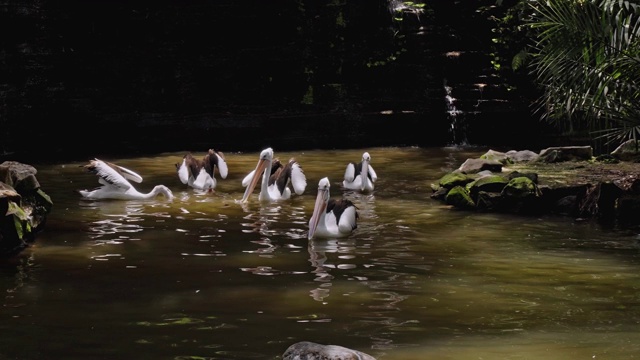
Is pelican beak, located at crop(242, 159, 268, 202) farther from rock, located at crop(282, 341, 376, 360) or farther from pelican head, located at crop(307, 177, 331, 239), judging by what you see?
rock, located at crop(282, 341, 376, 360)

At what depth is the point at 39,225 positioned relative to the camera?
12.2m

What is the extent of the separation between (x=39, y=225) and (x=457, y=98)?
15.4m

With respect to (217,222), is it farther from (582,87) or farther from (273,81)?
(273,81)

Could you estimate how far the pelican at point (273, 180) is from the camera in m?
15.3

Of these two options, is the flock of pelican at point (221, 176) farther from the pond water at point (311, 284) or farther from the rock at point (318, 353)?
the rock at point (318, 353)

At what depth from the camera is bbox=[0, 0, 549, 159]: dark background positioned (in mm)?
23797

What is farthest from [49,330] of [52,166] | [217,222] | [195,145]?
[195,145]

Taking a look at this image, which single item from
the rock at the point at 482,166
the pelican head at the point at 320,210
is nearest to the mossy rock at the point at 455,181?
the rock at the point at 482,166

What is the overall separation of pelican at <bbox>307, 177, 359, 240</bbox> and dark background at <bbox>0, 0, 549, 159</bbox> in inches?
456

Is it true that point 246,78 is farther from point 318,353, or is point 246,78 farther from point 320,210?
point 318,353

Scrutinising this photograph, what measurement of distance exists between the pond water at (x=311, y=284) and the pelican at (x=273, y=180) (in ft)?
0.81

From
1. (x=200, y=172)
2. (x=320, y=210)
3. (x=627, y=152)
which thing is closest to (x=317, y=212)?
(x=320, y=210)

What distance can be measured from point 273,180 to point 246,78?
1028 cm

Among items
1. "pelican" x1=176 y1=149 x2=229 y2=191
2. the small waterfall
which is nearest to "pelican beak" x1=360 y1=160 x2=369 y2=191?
"pelican" x1=176 y1=149 x2=229 y2=191
